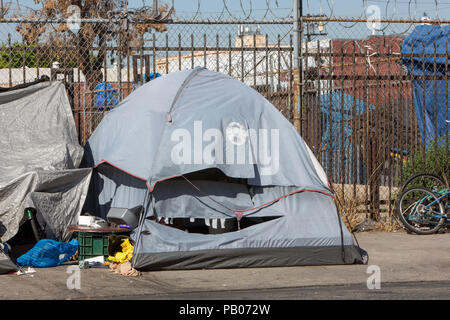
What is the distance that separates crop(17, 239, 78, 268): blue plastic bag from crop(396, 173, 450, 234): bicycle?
512cm

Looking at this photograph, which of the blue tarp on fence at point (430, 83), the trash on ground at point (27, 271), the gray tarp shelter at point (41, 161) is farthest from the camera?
the blue tarp on fence at point (430, 83)

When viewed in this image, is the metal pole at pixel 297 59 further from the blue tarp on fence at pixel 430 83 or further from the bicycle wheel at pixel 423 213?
the blue tarp on fence at pixel 430 83

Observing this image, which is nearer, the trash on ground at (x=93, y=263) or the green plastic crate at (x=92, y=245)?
the trash on ground at (x=93, y=263)

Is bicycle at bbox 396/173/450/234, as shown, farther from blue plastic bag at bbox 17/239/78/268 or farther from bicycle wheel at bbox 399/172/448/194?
blue plastic bag at bbox 17/239/78/268

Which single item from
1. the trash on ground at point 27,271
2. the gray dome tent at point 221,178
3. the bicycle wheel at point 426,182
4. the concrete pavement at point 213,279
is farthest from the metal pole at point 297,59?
the trash on ground at point 27,271

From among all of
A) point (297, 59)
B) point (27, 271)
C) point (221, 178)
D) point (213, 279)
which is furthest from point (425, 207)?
point (27, 271)

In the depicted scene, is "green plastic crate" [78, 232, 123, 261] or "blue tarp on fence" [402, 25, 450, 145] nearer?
"green plastic crate" [78, 232, 123, 261]

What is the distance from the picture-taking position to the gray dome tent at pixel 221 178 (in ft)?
26.4

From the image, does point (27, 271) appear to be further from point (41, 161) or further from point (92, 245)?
point (41, 161)

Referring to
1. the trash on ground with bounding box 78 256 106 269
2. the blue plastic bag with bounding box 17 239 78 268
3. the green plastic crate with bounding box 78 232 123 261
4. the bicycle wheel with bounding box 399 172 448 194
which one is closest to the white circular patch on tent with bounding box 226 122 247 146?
the green plastic crate with bounding box 78 232 123 261

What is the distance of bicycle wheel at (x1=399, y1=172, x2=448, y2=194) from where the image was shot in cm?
1086

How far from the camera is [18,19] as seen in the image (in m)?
10.1

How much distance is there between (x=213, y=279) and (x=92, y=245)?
5.41 ft

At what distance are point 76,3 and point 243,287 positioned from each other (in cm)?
2185
